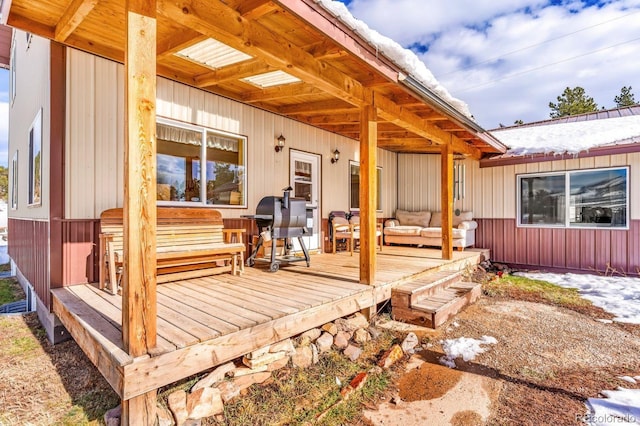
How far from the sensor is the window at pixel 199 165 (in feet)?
15.6

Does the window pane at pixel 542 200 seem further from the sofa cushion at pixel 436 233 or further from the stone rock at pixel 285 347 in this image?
the stone rock at pixel 285 347

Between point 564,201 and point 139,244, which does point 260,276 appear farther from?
point 564,201

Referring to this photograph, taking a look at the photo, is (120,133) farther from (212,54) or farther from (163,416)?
(163,416)

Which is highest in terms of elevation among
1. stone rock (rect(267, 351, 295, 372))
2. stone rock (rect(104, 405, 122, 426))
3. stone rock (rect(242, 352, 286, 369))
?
stone rock (rect(242, 352, 286, 369))

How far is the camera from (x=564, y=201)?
7.47 meters

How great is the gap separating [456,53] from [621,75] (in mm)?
9078

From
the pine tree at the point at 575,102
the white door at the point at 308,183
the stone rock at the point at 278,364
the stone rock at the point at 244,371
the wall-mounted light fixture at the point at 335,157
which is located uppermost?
the pine tree at the point at 575,102

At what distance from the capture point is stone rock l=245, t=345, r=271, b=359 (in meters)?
2.72

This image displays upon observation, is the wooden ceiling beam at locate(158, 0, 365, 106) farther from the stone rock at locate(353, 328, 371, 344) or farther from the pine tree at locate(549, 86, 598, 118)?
the pine tree at locate(549, 86, 598, 118)

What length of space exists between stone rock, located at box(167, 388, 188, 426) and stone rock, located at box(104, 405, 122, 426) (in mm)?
302

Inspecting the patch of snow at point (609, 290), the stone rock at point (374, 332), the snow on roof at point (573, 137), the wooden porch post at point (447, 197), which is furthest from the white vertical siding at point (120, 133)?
the patch of snow at point (609, 290)

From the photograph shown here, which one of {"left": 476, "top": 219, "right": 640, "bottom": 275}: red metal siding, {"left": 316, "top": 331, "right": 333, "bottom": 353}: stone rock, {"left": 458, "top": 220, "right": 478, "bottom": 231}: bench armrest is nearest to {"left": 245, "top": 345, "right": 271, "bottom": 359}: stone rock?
{"left": 316, "top": 331, "right": 333, "bottom": 353}: stone rock

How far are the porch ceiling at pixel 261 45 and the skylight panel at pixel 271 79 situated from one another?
126mm

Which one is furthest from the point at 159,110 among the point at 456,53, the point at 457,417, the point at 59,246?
the point at 456,53
